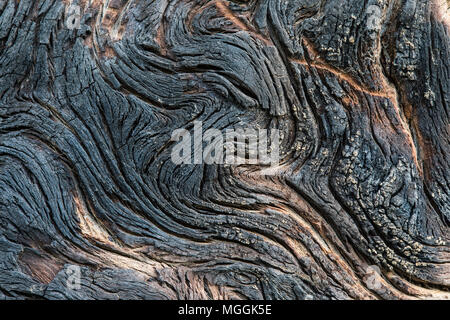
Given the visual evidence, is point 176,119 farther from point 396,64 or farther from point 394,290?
point 394,290

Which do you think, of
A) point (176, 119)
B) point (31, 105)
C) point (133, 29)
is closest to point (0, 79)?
point (31, 105)

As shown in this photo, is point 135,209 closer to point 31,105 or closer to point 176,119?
point 176,119

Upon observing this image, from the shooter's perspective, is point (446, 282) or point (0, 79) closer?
point (446, 282)

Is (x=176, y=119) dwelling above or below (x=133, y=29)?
below

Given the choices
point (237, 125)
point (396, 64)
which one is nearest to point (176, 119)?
point (237, 125)
